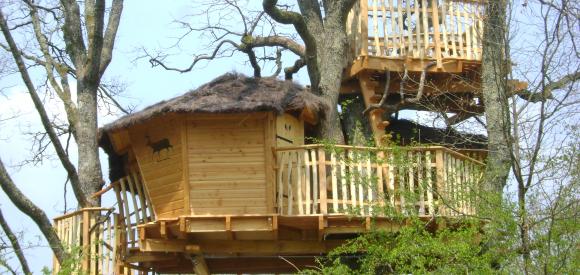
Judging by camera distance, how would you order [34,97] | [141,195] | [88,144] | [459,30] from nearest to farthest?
1. [34,97]
2. [88,144]
3. [141,195]
4. [459,30]

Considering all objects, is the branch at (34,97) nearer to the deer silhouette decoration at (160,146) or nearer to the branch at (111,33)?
the deer silhouette decoration at (160,146)

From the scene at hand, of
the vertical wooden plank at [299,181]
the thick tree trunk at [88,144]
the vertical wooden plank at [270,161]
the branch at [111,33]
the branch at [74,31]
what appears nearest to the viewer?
the vertical wooden plank at [299,181]

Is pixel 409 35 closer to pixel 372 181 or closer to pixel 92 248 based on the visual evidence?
pixel 372 181

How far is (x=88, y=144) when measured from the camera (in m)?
14.4

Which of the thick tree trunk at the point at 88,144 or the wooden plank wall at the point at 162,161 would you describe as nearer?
the wooden plank wall at the point at 162,161

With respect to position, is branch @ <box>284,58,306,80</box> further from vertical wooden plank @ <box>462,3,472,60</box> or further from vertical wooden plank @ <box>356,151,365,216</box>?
vertical wooden plank @ <box>356,151,365,216</box>

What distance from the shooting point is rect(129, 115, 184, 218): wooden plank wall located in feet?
44.6

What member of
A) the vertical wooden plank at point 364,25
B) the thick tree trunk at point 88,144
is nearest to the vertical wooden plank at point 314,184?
the vertical wooden plank at point 364,25

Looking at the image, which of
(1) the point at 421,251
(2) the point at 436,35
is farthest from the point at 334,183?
(2) the point at 436,35

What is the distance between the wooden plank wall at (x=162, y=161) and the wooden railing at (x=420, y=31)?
136 inches

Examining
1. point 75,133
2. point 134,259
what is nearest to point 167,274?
point 134,259

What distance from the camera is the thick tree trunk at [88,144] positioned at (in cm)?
1424

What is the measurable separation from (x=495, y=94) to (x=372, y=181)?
9.37 ft

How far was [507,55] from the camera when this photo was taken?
498 inches
